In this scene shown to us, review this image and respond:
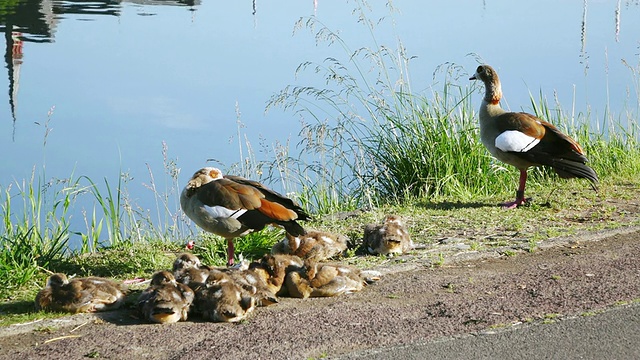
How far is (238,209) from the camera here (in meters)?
7.23

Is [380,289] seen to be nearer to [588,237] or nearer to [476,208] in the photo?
[588,237]

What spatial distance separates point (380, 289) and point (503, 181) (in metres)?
4.62

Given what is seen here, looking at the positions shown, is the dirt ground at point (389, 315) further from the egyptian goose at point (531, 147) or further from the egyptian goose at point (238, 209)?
the egyptian goose at point (531, 147)

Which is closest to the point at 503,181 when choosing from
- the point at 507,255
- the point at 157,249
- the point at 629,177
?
the point at 629,177

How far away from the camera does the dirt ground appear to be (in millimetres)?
5625

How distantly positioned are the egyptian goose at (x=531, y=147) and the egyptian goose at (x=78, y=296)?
452cm

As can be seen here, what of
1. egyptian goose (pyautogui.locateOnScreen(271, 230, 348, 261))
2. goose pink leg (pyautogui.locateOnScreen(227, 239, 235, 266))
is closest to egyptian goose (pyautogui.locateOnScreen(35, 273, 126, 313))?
goose pink leg (pyautogui.locateOnScreen(227, 239, 235, 266))

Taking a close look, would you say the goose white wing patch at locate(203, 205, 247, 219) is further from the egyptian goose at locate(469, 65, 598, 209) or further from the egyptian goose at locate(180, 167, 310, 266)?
the egyptian goose at locate(469, 65, 598, 209)

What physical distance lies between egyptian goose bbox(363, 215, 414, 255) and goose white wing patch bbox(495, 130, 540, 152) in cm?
198

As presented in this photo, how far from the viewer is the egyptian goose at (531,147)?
30.2 feet

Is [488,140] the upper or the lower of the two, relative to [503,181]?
upper

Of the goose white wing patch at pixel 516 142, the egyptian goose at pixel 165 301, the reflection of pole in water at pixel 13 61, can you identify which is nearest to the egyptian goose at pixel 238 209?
the egyptian goose at pixel 165 301

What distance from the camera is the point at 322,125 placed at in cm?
1038

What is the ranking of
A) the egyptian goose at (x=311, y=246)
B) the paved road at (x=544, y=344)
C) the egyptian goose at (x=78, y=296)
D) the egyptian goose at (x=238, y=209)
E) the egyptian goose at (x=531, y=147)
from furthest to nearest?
the egyptian goose at (x=531, y=147), the egyptian goose at (x=311, y=246), the egyptian goose at (x=238, y=209), the egyptian goose at (x=78, y=296), the paved road at (x=544, y=344)
